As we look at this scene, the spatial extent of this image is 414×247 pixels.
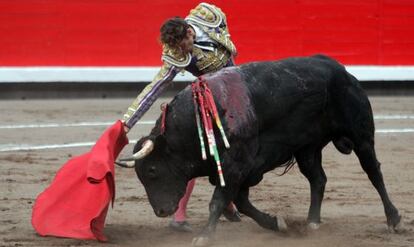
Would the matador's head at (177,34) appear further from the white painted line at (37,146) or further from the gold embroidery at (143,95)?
the white painted line at (37,146)

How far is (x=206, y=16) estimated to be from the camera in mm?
4426

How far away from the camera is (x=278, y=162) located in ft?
14.2

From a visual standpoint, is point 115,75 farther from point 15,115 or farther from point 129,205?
point 129,205

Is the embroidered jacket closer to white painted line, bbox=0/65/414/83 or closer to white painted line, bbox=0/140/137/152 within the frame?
white painted line, bbox=0/140/137/152

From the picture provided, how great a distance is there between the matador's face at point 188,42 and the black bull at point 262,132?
0.17 m

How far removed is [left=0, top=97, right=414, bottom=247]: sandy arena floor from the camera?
418cm

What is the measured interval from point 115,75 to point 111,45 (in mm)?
372

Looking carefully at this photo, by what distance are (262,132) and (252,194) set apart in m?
1.11

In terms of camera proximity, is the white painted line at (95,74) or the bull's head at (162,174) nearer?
the bull's head at (162,174)

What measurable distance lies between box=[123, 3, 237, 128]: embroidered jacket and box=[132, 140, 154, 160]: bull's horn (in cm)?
30

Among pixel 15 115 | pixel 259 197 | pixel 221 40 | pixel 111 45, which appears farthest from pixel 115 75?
pixel 221 40

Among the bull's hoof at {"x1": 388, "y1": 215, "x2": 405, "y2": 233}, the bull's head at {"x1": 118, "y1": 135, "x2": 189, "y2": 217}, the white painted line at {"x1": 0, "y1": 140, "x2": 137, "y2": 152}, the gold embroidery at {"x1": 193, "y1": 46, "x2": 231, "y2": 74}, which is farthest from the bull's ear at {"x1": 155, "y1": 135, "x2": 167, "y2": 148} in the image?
the white painted line at {"x1": 0, "y1": 140, "x2": 137, "y2": 152}

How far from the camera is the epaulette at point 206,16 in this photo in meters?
4.40

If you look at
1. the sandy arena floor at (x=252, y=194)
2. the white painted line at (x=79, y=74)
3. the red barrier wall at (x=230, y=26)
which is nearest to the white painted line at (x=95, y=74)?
the white painted line at (x=79, y=74)
